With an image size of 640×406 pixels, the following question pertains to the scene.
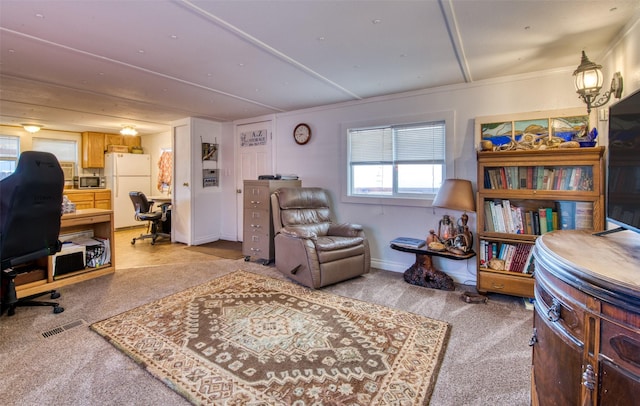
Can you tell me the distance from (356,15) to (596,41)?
1969 millimetres

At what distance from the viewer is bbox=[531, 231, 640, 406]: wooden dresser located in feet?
2.57

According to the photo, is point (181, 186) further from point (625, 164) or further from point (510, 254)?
point (625, 164)

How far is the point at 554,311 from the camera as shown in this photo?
104cm

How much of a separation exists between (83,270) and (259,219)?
2116 mm

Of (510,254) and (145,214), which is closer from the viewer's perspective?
(510,254)

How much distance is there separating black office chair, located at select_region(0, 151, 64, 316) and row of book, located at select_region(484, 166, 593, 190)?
4.02m

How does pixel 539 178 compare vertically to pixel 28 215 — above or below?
above

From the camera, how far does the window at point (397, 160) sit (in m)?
→ 3.75

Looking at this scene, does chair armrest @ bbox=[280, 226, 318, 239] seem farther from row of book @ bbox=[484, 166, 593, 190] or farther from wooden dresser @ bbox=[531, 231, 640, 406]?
wooden dresser @ bbox=[531, 231, 640, 406]

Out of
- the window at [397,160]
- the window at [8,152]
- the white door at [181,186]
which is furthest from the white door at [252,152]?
the window at [8,152]

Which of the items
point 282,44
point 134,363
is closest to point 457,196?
point 282,44

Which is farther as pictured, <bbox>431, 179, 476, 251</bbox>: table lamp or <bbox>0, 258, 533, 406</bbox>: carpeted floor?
<bbox>431, 179, 476, 251</bbox>: table lamp

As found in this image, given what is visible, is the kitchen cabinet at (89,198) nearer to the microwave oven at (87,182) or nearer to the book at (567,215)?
the microwave oven at (87,182)

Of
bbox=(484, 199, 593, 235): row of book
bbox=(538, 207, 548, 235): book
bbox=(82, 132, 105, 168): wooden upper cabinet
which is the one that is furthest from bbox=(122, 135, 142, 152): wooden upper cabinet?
bbox=(538, 207, 548, 235): book
